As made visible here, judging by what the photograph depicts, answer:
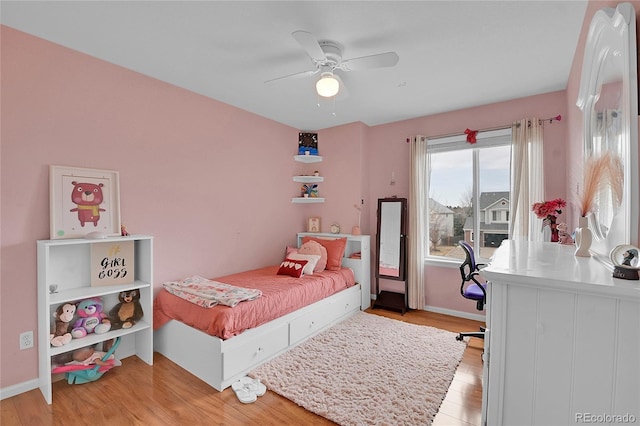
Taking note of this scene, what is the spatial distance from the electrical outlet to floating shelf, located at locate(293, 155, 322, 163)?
3.38 m

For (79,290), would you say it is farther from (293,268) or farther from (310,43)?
(310,43)

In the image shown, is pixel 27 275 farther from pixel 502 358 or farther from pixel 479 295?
pixel 479 295

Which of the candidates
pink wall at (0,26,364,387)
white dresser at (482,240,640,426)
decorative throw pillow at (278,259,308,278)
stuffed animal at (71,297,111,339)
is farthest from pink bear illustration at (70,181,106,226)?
white dresser at (482,240,640,426)

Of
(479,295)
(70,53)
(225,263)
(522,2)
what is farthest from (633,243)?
(70,53)

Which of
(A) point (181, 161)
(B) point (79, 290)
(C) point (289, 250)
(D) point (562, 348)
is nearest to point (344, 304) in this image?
(C) point (289, 250)

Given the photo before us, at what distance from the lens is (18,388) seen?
6.80ft

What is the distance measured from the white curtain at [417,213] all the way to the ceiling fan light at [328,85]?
76.2 inches

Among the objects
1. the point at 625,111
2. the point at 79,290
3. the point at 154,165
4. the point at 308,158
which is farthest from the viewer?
the point at 308,158

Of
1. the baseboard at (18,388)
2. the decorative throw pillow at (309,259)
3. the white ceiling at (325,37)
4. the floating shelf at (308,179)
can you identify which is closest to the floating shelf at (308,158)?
the floating shelf at (308,179)

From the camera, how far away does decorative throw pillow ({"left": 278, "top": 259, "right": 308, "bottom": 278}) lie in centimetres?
332

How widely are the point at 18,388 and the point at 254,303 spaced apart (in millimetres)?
1726

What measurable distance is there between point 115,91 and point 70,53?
14.4 inches

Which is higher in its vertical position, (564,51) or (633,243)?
(564,51)

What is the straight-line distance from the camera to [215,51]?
232 cm
